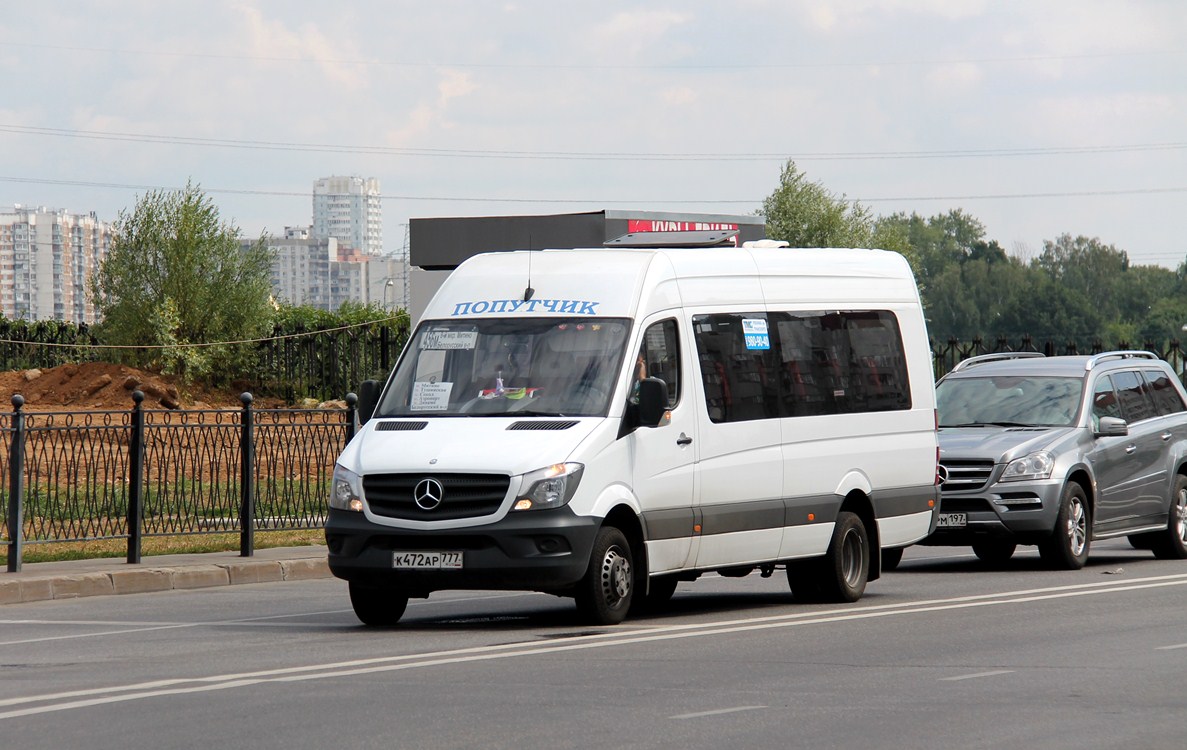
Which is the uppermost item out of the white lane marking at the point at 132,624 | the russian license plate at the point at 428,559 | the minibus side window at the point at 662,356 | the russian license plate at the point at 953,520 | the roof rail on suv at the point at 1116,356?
the roof rail on suv at the point at 1116,356

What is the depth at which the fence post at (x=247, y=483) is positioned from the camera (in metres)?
17.3

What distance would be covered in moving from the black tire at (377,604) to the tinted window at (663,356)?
7.11ft

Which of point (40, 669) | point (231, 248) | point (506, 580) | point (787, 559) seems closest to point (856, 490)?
point (787, 559)

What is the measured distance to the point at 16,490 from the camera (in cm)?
1536

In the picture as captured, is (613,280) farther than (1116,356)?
No

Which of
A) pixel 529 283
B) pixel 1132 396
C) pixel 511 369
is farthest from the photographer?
pixel 1132 396

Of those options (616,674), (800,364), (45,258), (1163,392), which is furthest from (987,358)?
(45,258)

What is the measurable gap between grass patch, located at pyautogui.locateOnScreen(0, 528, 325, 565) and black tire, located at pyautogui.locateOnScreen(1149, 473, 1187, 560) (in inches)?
344

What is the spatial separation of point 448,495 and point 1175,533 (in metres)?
9.64

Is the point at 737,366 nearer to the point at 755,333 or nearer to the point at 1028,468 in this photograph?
the point at 755,333

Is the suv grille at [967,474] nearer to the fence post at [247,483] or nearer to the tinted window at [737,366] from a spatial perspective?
the tinted window at [737,366]

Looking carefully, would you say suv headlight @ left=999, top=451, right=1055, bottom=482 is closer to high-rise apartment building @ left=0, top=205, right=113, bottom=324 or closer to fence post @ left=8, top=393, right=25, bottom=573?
fence post @ left=8, top=393, right=25, bottom=573

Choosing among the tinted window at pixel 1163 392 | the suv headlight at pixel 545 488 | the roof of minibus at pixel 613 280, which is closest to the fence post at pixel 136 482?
the roof of minibus at pixel 613 280

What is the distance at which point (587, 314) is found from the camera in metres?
11.7
